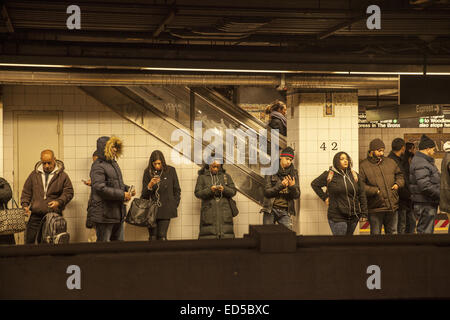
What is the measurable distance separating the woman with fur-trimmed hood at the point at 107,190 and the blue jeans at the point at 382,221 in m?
3.33

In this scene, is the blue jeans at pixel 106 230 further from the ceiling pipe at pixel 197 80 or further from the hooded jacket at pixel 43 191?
the ceiling pipe at pixel 197 80

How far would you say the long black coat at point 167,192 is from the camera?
8.96 m

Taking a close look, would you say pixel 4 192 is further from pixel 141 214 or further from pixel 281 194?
pixel 281 194

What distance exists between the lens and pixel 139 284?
16.9 feet

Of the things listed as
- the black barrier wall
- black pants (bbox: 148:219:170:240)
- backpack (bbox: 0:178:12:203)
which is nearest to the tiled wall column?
black pants (bbox: 148:219:170:240)

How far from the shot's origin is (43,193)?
820cm

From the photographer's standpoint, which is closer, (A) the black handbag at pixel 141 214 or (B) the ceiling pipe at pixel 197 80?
(B) the ceiling pipe at pixel 197 80

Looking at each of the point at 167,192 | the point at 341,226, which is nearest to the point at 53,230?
the point at 167,192

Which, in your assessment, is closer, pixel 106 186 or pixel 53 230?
pixel 106 186

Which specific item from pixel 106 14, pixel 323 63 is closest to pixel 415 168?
pixel 323 63

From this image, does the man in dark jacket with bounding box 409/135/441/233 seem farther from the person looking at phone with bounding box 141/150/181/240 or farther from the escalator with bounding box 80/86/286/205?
the person looking at phone with bounding box 141/150/181/240

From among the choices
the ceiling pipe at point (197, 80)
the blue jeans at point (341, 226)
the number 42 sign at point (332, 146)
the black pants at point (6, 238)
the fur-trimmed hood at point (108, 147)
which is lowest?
the black pants at point (6, 238)

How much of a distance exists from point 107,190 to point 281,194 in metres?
2.40

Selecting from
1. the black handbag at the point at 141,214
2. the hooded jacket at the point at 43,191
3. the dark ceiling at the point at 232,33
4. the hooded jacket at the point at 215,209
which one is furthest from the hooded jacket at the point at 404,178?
the hooded jacket at the point at 43,191
